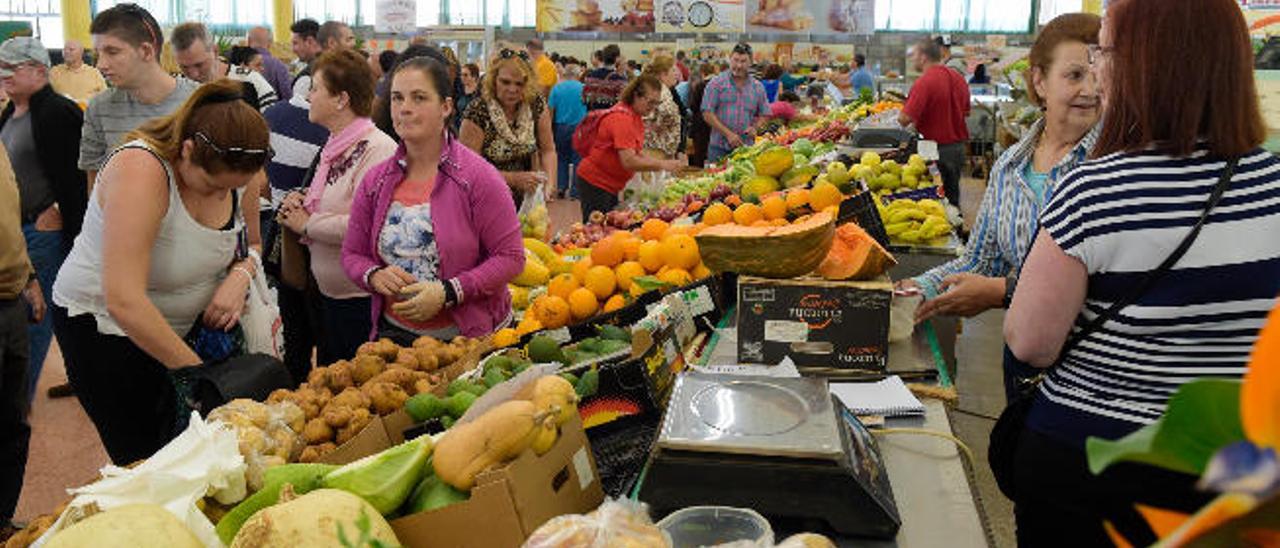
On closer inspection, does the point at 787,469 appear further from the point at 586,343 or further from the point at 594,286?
the point at 594,286

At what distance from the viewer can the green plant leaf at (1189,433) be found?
1.46 feet

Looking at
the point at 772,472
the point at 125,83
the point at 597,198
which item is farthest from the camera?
the point at 597,198

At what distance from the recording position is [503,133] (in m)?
4.94

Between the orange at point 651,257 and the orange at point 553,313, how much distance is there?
0.31 m

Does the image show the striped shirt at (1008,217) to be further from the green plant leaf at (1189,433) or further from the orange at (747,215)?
the green plant leaf at (1189,433)

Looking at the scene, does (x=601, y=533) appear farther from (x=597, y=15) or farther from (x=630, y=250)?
(x=597, y=15)

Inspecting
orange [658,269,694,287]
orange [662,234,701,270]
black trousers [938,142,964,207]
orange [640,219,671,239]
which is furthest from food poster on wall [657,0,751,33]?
orange [658,269,694,287]

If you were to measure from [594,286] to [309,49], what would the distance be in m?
5.48

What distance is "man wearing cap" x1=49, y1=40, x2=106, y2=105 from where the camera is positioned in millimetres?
8727

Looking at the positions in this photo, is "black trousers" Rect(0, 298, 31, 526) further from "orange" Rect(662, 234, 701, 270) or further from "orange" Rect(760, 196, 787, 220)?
"orange" Rect(760, 196, 787, 220)

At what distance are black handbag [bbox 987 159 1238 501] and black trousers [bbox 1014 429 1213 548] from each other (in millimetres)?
59

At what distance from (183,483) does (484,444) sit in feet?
1.39

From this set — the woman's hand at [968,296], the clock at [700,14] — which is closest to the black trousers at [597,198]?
the woman's hand at [968,296]

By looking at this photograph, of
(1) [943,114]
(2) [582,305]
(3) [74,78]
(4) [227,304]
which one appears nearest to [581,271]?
(2) [582,305]
